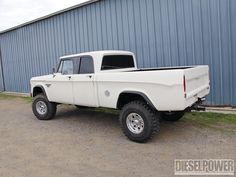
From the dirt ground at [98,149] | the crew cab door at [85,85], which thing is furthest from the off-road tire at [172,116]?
the crew cab door at [85,85]

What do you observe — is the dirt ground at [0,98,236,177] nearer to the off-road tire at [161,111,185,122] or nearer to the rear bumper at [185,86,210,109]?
the off-road tire at [161,111,185,122]

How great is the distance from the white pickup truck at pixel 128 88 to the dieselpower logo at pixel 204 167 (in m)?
1.00

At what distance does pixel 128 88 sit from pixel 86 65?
160 centimetres

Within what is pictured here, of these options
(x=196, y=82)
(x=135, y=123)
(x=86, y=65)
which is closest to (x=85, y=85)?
(x=86, y=65)

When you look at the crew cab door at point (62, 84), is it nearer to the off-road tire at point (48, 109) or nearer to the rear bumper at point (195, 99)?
the off-road tire at point (48, 109)

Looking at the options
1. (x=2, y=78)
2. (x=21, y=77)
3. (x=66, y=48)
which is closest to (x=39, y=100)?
(x=66, y=48)

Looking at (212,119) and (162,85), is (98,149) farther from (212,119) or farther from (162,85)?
(212,119)

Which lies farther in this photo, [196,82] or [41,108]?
[41,108]

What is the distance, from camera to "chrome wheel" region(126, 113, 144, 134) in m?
5.60

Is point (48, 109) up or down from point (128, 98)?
down

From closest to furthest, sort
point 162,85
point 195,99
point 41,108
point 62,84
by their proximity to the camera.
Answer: point 162,85, point 195,99, point 62,84, point 41,108

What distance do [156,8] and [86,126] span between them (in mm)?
4442

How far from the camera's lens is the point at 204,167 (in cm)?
435

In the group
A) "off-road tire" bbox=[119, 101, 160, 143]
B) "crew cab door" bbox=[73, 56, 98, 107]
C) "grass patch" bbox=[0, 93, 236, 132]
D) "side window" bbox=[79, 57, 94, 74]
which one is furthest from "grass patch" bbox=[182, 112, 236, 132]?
"side window" bbox=[79, 57, 94, 74]
